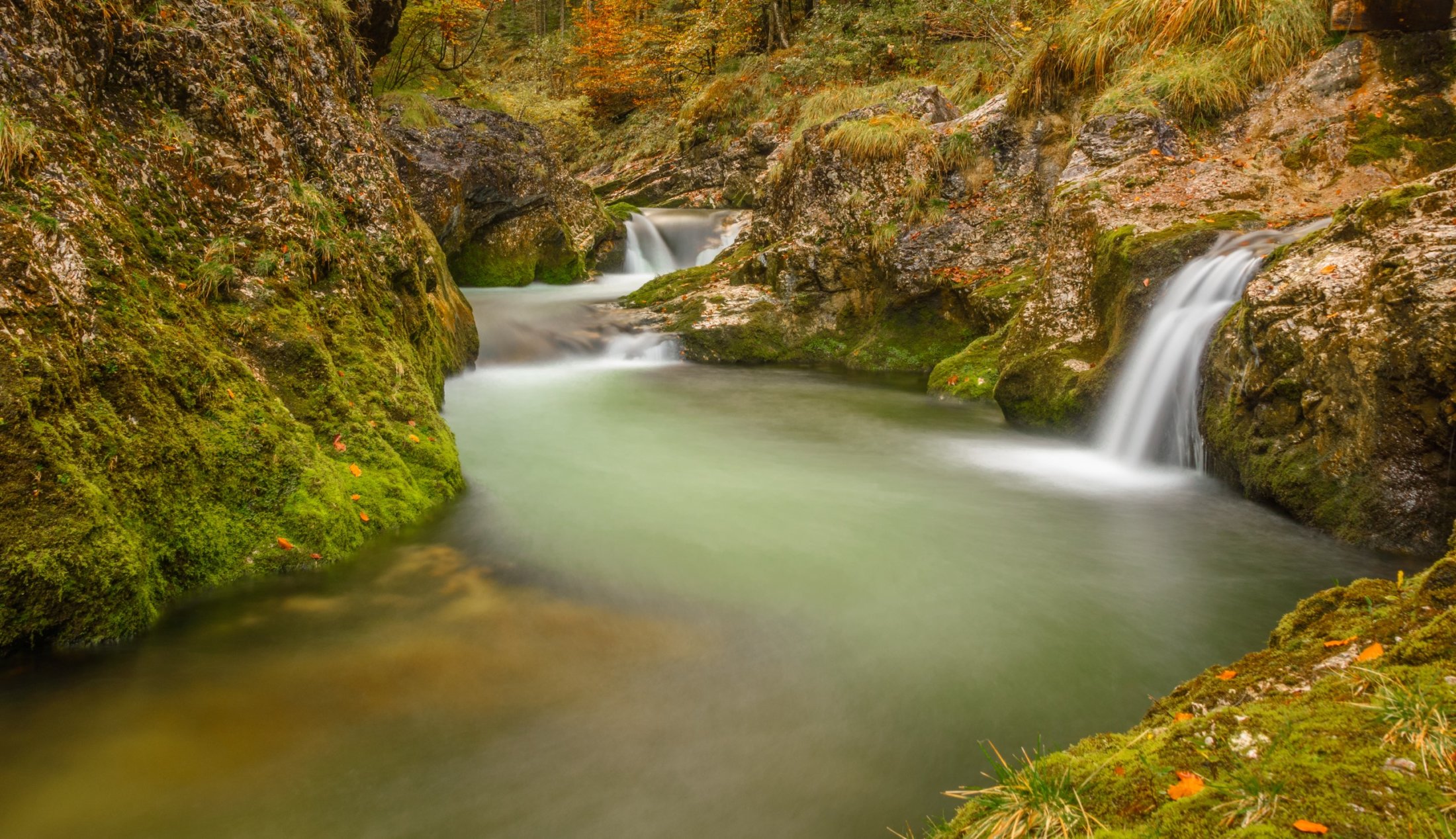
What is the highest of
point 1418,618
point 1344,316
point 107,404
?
point 1344,316

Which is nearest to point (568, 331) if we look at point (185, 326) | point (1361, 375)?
point (185, 326)

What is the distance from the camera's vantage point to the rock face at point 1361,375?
13.1 feet

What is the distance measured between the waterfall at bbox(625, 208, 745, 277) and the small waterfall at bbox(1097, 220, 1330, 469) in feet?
36.6

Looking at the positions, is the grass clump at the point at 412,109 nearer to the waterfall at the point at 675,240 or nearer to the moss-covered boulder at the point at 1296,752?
the waterfall at the point at 675,240

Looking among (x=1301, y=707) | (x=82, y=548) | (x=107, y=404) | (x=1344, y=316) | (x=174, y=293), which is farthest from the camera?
(x=1344, y=316)

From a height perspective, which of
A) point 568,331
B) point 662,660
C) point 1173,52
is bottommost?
point 662,660

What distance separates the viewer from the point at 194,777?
2.45 meters

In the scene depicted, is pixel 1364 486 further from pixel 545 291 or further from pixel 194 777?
pixel 545 291

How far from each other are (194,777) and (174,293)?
281 centimetres

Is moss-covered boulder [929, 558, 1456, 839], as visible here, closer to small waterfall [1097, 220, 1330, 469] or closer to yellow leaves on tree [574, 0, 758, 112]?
small waterfall [1097, 220, 1330, 469]

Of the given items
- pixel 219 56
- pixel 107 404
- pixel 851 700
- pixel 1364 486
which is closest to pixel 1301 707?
pixel 851 700

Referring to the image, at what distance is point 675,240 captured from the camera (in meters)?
17.4

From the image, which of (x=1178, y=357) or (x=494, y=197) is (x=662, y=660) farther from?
(x=494, y=197)

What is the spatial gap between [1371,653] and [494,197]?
13564mm
